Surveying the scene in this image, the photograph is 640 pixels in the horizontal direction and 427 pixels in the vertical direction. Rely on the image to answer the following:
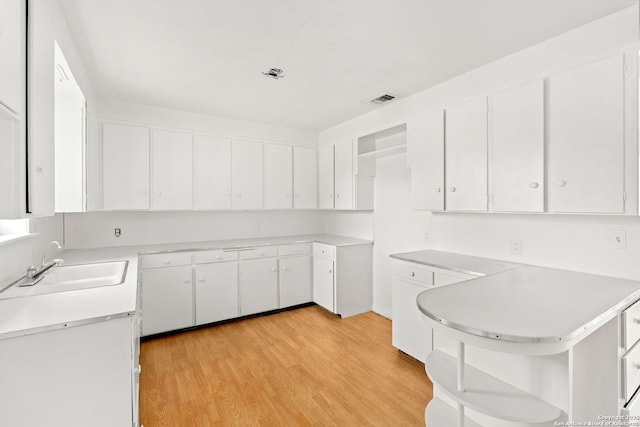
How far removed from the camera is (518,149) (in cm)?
214

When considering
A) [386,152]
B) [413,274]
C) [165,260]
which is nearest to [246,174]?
[165,260]

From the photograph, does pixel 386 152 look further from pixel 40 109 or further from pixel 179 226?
pixel 40 109

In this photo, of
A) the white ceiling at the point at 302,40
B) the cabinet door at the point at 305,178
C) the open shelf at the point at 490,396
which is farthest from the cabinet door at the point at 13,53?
the cabinet door at the point at 305,178

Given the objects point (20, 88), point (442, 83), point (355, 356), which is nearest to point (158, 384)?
point (355, 356)

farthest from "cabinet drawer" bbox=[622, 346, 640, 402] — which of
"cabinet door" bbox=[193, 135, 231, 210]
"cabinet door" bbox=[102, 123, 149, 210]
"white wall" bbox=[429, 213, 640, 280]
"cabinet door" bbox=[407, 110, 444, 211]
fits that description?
"cabinet door" bbox=[102, 123, 149, 210]

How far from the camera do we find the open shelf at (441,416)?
154cm

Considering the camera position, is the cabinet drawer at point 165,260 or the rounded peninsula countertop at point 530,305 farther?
the cabinet drawer at point 165,260

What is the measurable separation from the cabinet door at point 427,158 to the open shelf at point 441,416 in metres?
1.55

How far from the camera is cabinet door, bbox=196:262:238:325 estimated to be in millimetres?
3340

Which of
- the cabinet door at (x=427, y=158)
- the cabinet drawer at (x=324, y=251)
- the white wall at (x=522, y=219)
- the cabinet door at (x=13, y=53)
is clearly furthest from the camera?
the cabinet drawer at (x=324, y=251)

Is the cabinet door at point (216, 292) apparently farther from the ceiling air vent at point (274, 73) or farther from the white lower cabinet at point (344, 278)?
the ceiling air vent at point (274, 73)

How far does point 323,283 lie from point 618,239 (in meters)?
2.79

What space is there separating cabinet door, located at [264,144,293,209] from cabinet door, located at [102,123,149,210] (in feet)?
4.60

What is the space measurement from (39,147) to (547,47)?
2.99 metres
